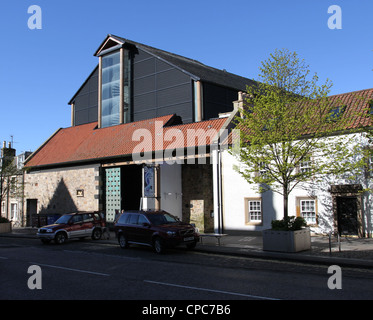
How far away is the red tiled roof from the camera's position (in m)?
24.3

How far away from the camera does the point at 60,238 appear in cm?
2017

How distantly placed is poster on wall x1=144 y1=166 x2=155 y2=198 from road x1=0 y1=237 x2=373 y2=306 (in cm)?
844

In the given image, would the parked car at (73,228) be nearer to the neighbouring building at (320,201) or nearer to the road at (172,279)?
the road at (172,279)

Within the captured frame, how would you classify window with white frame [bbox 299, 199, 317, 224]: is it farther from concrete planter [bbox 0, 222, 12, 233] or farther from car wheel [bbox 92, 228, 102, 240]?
concrete planter [bbox 0, 222, 12, 233]

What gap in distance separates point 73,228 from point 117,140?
10075mm

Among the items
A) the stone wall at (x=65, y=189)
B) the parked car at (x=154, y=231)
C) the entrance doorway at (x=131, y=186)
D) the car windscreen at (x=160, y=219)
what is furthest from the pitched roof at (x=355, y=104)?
the stone wall at (x=65, y=189)

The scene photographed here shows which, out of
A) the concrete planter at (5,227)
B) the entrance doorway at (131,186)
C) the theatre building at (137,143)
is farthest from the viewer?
the concrete planter at (5,227)

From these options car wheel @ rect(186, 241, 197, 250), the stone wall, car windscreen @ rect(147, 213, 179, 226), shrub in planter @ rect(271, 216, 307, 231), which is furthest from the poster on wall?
shrub in planter @ rect(271, 216, 307, 231)

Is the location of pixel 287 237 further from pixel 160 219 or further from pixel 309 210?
pixel 160 219

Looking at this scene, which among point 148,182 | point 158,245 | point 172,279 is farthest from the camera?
point 148,182

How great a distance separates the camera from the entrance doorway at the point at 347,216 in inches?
710

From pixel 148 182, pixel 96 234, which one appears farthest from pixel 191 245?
pixel 96 234

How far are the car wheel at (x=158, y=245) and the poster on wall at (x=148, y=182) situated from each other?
753 cm
